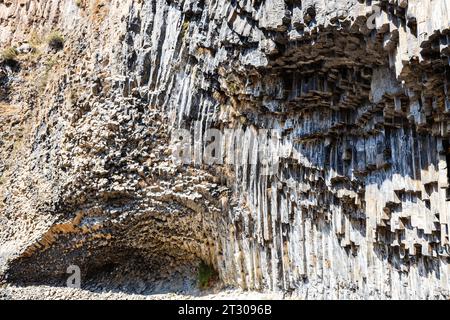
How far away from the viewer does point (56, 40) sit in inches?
605

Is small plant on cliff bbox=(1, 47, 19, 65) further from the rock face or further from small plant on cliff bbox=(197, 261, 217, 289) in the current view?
small plant on cliff bbox=(197, 261, 217, 289)

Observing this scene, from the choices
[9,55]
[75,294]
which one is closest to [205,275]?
[75,294]

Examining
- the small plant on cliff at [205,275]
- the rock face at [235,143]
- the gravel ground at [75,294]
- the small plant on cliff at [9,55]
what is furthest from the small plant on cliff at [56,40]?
the small plant on cliff at [205,275]

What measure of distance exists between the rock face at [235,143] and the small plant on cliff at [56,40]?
21 centimetres

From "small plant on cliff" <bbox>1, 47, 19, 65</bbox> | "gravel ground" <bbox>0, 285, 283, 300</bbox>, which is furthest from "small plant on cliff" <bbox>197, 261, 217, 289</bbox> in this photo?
"small plant on cliff" <bbox>1, 47, 19, 65</bbox>

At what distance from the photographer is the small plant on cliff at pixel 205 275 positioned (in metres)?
13.4

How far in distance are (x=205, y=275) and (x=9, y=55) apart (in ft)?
31.2

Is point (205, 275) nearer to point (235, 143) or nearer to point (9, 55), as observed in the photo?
point (235, 143)

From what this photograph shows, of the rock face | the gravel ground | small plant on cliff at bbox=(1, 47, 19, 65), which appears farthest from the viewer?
small plant on cliff at bbox=(1, 47, 19, 65)

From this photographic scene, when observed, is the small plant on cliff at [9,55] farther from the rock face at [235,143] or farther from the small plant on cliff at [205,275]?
the small plant on cliff at [205,275]

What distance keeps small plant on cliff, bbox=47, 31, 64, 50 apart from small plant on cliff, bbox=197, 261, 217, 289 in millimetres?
7838

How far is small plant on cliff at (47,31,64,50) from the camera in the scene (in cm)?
1529

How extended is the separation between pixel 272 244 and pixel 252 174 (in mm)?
1636

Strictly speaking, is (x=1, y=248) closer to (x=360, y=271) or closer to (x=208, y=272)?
Answer: (x=208, y=272)
